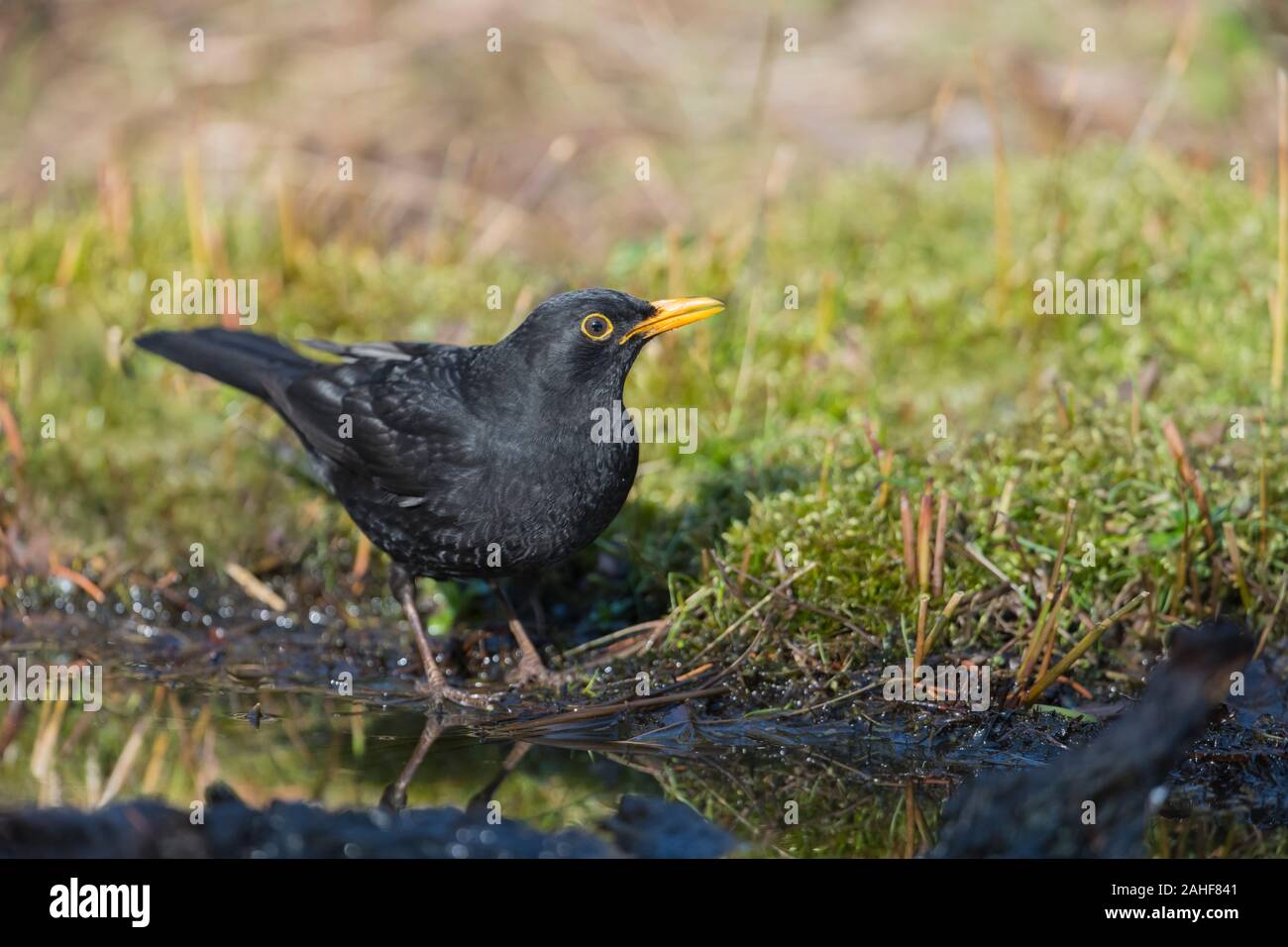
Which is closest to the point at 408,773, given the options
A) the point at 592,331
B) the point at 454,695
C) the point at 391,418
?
the point at 454,695

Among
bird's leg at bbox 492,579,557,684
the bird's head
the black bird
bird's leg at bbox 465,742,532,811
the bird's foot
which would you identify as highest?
the bird's head

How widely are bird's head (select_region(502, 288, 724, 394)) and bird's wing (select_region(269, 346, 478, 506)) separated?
363mm

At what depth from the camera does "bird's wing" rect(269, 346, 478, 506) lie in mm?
5059

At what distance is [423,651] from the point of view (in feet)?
17.3

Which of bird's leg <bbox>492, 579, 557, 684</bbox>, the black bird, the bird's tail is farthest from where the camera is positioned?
the bird's tail

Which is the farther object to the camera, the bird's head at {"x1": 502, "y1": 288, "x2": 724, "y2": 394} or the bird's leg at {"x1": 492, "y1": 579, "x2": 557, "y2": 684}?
the bird's leg at {"x1": 492, "y1": 579, "x2": 557, "y2": 684}

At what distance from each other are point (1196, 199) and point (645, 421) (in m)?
3.53

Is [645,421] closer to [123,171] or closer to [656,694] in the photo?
[656,694]

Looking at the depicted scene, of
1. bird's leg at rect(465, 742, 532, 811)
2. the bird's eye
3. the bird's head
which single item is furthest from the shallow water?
the bird's eye

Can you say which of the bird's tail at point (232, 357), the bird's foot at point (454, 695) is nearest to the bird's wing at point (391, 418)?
the bird's tail at point (232, 357)

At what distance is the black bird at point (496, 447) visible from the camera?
4.85 meters

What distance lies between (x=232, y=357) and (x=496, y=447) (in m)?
1.46

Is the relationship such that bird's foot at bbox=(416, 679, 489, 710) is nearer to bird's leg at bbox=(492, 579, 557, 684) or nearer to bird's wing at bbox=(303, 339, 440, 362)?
bird's leg at bbox=(492, 579, 557, 684)
